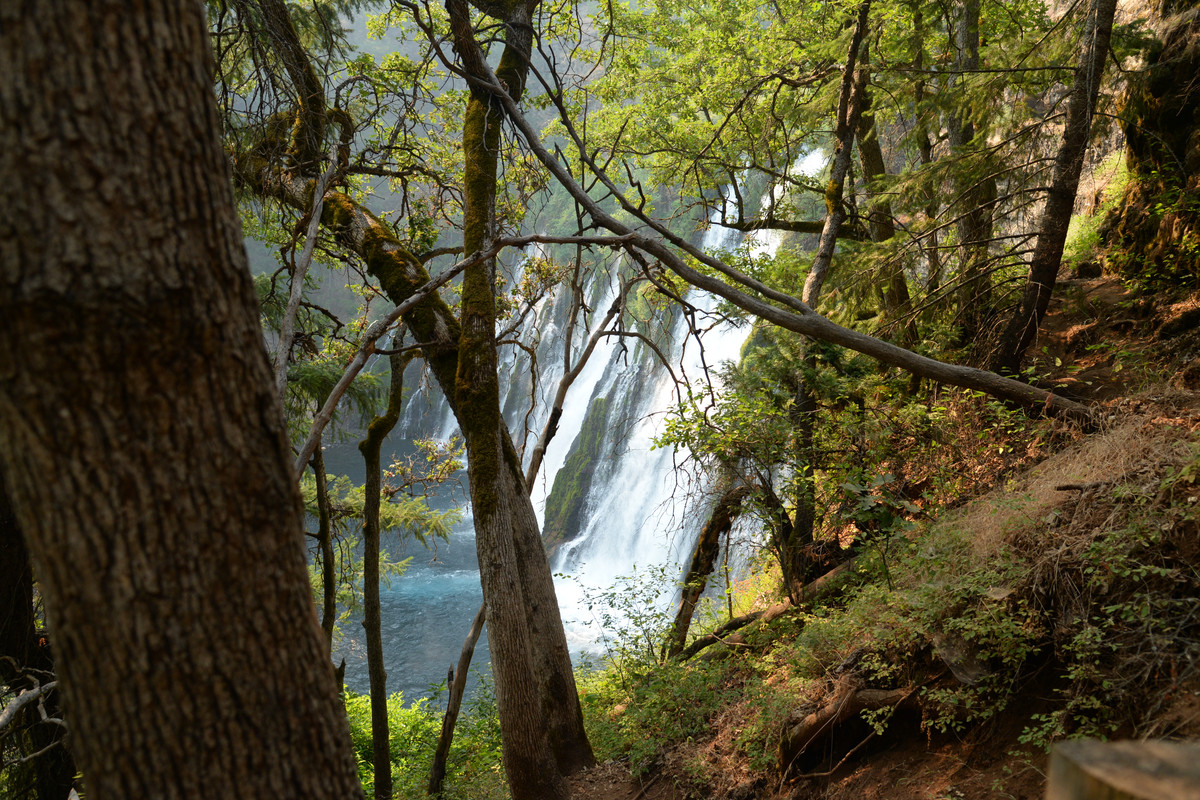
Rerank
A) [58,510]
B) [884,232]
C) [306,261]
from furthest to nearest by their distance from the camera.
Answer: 1. [884,232]
2. [306,261]
3. [58,510]

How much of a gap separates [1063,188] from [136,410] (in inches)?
238

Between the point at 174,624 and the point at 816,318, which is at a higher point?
the point at 816,318

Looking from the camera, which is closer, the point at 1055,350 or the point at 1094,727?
the point at 1094,727

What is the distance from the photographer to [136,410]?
1.16 meters

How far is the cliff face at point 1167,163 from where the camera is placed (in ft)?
17.9

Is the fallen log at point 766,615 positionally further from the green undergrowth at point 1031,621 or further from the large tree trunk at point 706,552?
the green undergrowth at point 1031,621

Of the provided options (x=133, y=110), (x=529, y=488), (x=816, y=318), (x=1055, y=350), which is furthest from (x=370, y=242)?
(x=1055, y=350)

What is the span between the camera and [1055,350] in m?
6.05

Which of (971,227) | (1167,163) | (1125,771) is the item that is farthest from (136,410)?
(1167,163)

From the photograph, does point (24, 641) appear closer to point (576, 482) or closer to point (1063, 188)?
point (1063, 188)

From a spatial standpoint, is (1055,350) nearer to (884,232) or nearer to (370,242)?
(884,232)

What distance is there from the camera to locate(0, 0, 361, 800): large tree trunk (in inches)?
43.5

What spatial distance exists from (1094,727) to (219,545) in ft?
10.9

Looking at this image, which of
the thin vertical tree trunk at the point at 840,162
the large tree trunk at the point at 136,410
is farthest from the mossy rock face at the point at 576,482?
the large tree trunk at the point at 136,410
